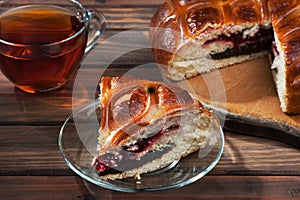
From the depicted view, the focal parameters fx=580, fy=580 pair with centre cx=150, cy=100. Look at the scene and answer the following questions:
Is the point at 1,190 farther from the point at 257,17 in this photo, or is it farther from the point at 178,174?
the point at 257,17

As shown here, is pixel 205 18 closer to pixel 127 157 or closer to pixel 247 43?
pixel 247 43

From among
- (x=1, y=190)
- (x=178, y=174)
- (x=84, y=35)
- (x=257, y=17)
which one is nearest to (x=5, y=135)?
(x=1, y=190)

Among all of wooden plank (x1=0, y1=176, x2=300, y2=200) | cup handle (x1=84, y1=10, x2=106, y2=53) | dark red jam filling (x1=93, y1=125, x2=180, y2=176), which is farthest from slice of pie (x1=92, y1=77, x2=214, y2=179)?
cup handle (x1=84, y1=10, x2=106, y2=53)

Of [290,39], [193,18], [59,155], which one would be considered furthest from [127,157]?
[290,39]

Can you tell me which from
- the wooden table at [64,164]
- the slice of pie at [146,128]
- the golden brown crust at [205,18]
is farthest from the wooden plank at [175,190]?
the golden brown crust at [205,18]

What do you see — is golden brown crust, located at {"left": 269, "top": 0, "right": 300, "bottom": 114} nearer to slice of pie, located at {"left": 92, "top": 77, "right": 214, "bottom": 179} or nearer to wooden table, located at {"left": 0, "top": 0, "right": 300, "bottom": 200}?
wooden table, located at {"left": 0, "top": 0, "right": 300, "bottom": 200}

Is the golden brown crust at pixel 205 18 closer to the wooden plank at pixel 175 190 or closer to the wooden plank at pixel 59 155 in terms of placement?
the wooden plank at pixel 59 155
